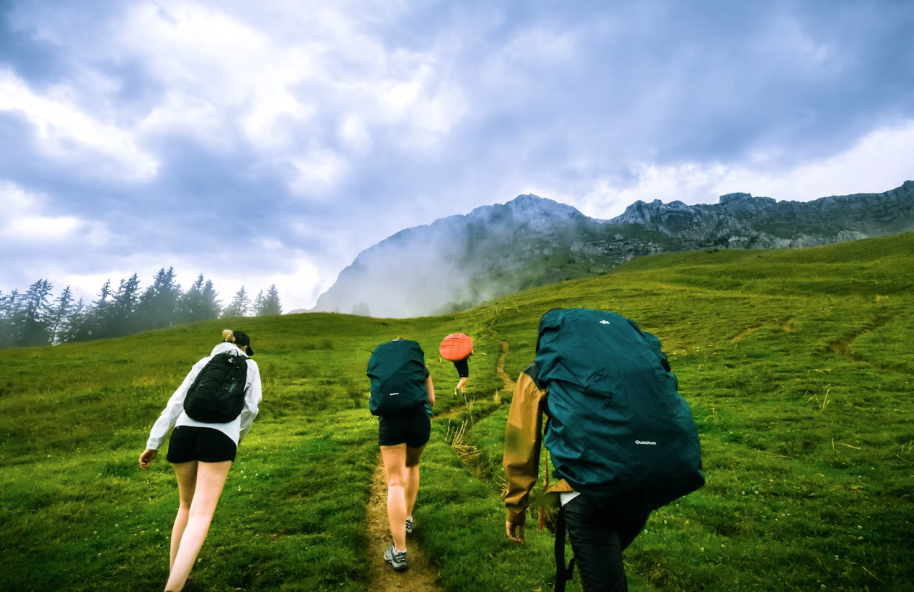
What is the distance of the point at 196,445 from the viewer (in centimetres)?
577

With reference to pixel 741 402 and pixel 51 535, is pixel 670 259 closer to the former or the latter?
pixel 741 402

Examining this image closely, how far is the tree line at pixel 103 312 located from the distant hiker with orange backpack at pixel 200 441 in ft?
431

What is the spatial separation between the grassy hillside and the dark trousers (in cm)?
398

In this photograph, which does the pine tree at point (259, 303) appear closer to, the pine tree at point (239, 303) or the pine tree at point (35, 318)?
the pine tree at point (239, 303)

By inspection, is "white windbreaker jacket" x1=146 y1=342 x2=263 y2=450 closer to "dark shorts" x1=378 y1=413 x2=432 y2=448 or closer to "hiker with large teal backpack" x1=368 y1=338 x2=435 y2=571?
"hiker with large teal backpack" x1=368 y1=338 x2=435 y2=571

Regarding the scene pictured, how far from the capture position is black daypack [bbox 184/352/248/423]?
583 cm

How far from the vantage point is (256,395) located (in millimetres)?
6770

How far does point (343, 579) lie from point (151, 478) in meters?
9.09

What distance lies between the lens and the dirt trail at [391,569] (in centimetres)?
727

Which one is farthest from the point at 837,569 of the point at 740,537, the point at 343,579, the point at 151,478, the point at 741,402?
the point at 151,478

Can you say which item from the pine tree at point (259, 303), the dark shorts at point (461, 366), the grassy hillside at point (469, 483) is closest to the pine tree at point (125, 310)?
the pine tree at point (259, 303)

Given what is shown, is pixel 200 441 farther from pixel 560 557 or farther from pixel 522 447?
pixel 560 557

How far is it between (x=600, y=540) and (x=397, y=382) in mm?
4396

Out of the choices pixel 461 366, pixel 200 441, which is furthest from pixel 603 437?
pixel 461 366
